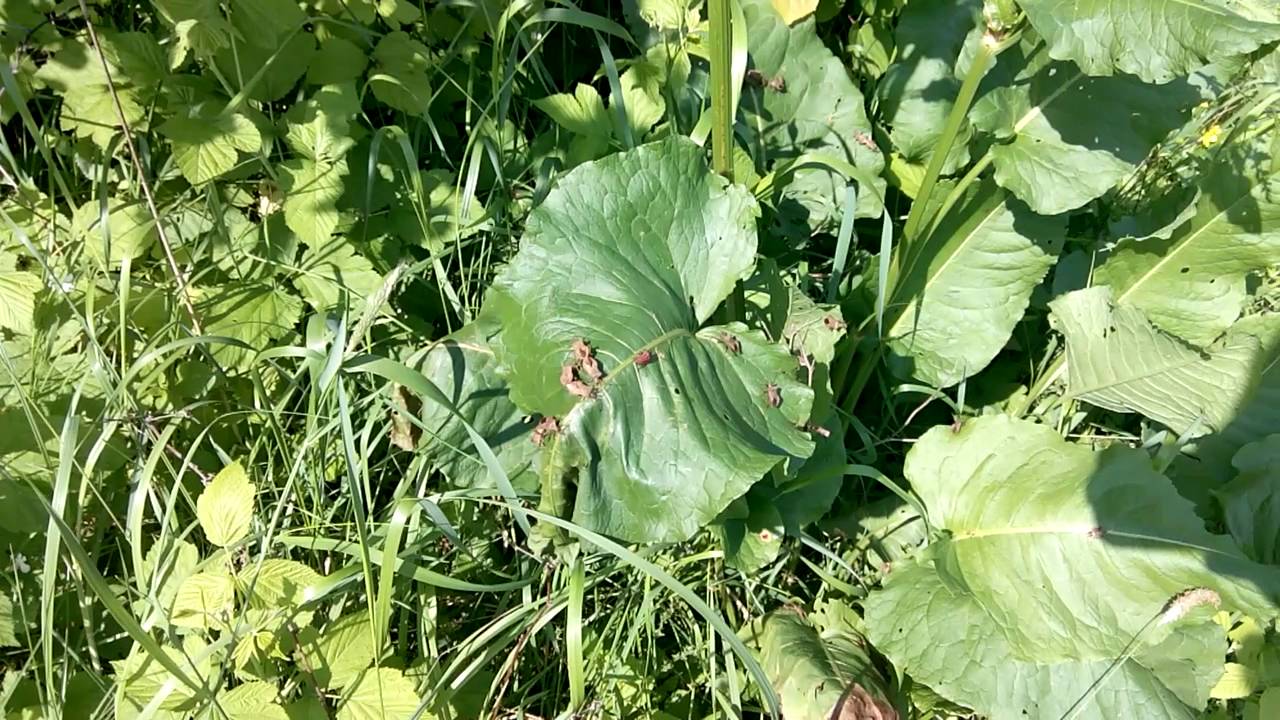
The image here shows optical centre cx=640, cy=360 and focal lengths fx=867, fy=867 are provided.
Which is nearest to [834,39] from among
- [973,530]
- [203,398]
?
[973,530]

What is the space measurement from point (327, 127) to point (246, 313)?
44 centimetres

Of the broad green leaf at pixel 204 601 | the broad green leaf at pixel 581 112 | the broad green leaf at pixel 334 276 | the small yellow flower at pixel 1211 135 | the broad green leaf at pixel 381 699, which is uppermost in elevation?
the broad green leaf at pixel 581 112

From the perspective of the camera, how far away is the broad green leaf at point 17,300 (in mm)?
1621

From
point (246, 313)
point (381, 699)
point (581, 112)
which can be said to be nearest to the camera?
point (381, 699)

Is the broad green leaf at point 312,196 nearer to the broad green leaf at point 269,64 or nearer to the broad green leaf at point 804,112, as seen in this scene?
the broad green leaf at point 269,64

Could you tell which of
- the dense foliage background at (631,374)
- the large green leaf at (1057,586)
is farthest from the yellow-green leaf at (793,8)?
the large green leaf at (1057,586)

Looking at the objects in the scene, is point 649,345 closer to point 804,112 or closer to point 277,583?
point 277,583

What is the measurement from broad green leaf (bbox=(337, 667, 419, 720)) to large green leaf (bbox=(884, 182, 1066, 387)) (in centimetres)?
128

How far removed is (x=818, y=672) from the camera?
167cm

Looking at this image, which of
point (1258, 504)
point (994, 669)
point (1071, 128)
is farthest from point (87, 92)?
point (1258, 504)

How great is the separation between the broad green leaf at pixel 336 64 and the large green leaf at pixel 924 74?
127cm

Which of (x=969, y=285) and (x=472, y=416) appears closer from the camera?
(x=472, y=416)

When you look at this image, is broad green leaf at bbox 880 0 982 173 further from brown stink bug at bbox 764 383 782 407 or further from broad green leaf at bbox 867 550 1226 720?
broad green leaf at bbox 867 550 1226 720

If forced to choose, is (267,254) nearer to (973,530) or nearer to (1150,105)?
(973,530)
